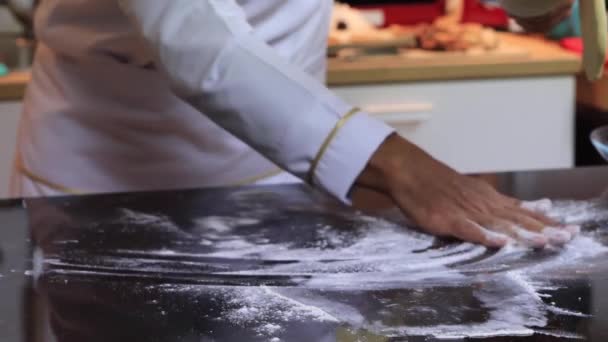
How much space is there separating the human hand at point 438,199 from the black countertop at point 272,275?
20 mm

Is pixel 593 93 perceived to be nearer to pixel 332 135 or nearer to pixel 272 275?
pixel 332 135

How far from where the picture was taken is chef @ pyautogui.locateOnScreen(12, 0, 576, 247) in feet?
2.80

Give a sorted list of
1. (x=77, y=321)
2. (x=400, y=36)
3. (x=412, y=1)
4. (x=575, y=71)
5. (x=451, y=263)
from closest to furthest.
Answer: (x=77, y=321) → (x=451, y=263) → (x=575, y=71) → (x=400, y=36) → (x=412, y=1)

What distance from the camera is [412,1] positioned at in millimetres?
2402

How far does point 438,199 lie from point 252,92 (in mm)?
200

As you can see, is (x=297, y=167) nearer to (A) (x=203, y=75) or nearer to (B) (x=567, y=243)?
(A) (x=203, y=75)

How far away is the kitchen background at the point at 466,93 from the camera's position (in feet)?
6.17

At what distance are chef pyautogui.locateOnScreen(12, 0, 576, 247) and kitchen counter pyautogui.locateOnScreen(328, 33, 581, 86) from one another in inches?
23.5

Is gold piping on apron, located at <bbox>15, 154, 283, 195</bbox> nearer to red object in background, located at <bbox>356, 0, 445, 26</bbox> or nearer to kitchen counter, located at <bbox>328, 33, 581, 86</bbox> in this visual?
kitchen counter, located at <bbox>328, 33, 581, 86</bbox>

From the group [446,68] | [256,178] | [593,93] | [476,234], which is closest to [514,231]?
[476,234]

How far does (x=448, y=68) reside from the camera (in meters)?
1.88

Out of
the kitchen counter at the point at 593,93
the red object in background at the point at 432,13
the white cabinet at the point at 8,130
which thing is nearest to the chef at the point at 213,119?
the white cabinet at the point at 8,130

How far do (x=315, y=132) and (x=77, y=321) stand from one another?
0.29 m

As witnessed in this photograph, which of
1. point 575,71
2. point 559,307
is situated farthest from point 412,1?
point 559,307
